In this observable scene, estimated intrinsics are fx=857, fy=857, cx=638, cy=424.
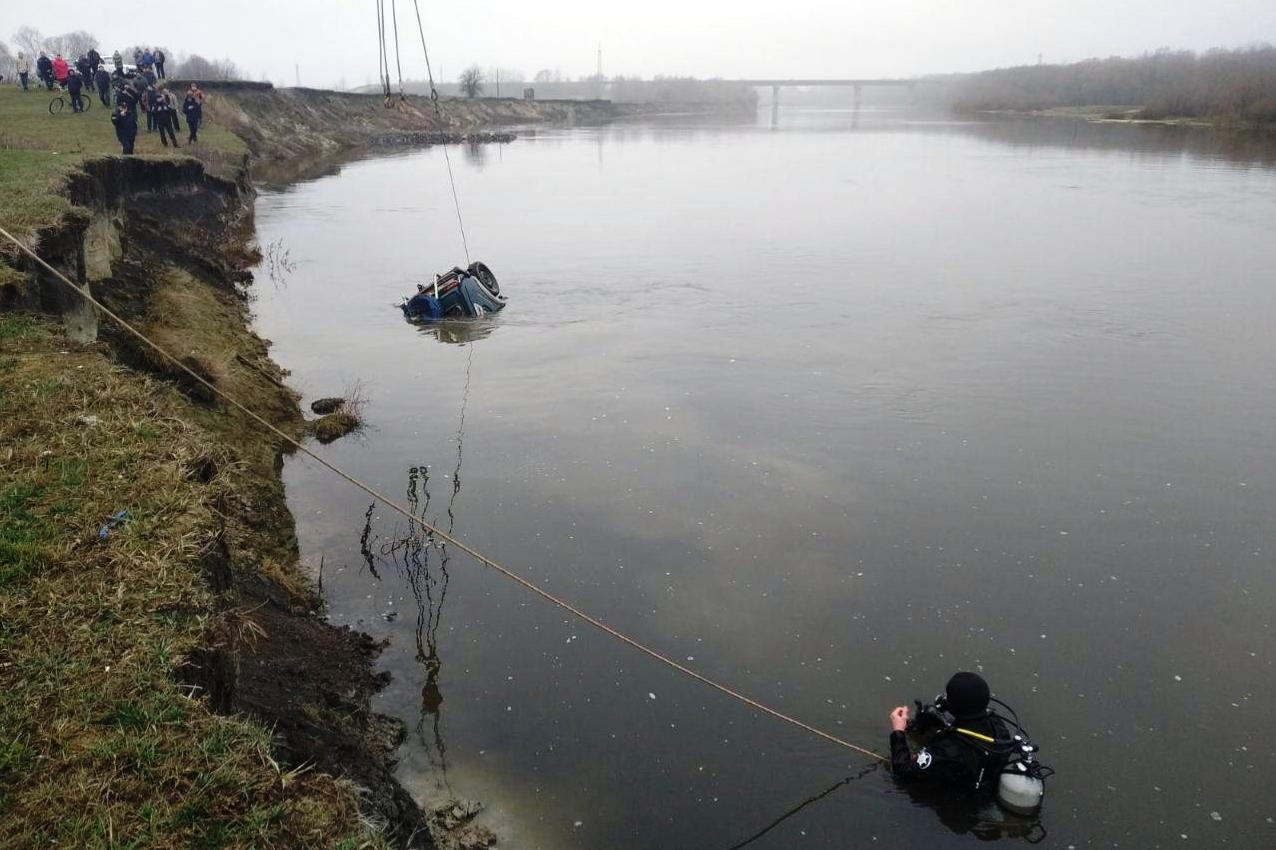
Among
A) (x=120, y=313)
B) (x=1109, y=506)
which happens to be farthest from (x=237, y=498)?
(x=1109, y=506)

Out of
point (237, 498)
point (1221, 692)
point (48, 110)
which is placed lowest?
point (1221, 692)

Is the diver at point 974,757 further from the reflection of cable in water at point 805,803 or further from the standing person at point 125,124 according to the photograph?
the standing person at point 125,124

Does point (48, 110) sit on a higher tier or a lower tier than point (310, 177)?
higher

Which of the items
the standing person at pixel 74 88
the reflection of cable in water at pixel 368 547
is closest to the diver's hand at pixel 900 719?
the reflection of cable in water at pixel 368 547

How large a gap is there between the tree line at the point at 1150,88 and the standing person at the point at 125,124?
8392 centimetres

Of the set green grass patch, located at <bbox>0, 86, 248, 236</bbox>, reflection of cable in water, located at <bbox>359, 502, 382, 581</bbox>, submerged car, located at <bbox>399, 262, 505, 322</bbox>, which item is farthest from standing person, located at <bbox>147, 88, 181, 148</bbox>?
reflection of cable in water, located at <bbox>359, 502, 382, 581</bbox>

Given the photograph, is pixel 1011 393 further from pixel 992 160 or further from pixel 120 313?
pixel 992 160

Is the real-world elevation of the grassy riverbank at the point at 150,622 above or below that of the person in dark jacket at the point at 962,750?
above

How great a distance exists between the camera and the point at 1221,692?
7.45m

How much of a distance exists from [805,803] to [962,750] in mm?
1204

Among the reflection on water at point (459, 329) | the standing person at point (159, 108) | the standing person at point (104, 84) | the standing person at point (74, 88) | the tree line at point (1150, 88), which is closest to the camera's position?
the reflection on water at point (459, 329)

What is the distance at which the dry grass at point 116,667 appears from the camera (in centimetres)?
369

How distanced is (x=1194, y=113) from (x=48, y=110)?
312 feet

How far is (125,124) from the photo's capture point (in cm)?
2172
